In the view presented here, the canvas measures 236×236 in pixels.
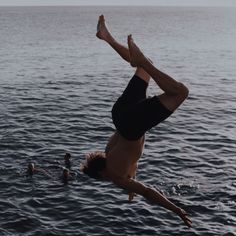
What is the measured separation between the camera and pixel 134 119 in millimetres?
7145

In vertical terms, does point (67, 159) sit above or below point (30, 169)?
above

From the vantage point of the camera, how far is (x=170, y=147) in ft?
96.1

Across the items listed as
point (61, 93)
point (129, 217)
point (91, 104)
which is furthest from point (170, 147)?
point (61, 93)

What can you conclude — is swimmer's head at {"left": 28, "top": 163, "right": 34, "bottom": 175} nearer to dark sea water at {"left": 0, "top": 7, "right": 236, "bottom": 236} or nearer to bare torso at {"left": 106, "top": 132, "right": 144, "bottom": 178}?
dark sea water at {"left": 0, "top": 7, "right": 236, "bottom": 236}

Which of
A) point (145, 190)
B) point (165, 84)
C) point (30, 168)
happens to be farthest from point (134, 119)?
point (30, 168)

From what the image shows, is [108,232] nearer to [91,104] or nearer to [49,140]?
[49,140]

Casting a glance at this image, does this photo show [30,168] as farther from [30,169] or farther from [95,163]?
[95,163]

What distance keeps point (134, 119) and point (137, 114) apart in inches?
4.0

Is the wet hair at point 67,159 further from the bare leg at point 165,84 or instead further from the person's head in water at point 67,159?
the bare leg at point 165,84

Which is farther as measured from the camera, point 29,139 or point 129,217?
point 29,139

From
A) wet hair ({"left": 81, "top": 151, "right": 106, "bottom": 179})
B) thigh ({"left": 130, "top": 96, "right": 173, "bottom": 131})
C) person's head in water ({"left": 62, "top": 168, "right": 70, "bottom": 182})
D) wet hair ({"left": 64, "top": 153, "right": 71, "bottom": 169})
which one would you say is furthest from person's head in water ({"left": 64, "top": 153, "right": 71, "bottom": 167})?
thigh ({"left": 130, "top": 96, "right": 173, "bottom": 131})

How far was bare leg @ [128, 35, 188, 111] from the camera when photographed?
6.80 m

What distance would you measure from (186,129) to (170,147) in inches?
199

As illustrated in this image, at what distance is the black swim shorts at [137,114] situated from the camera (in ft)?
23.1
